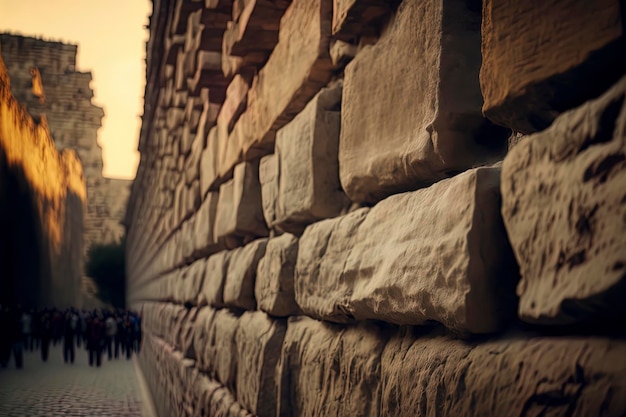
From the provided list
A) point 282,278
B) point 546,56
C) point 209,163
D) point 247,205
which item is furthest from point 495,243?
point 209,163

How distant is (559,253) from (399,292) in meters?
0.52

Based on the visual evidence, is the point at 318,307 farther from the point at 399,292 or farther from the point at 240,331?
the point at 240,331

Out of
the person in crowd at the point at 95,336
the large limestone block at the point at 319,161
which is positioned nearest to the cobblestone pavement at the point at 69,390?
the person in crowd at the point at 95,336

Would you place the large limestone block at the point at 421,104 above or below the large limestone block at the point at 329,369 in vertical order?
above

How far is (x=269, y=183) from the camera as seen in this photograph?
2.98 meters

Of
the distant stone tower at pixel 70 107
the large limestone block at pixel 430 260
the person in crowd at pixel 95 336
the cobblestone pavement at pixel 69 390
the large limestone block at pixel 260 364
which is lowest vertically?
the cobblestone pavement at pixel 69 390

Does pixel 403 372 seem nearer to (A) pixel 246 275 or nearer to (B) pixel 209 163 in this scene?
(A) pixel 246 275

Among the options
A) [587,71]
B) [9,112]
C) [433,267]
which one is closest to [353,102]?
[433,267]

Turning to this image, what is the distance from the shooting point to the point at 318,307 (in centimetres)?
210

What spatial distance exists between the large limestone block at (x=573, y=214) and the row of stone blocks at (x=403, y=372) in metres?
0.06

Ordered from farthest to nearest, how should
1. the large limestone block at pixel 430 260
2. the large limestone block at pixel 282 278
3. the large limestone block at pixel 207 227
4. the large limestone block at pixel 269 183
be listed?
the large limestone block at pixel 207 227 → the large limestone block at pixel 269 183 → the large limestone block at pixel 282 278 → the large limestone block at pixel 430 260

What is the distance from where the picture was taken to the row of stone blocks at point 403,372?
990mm

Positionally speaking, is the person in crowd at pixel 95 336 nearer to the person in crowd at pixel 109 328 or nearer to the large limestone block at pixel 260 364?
the person in crowd at pixel 109 328

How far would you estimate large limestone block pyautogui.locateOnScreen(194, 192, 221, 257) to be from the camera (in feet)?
14.9
